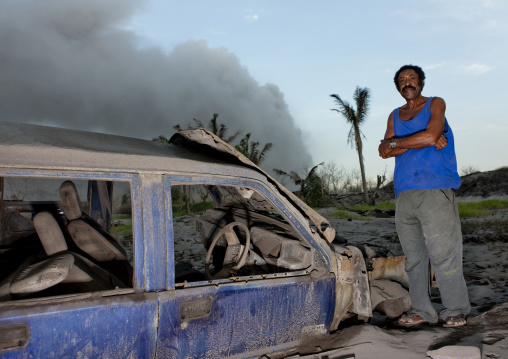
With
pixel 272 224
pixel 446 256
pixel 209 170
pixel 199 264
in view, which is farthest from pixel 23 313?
pixel 199 264

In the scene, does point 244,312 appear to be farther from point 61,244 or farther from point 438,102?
point 438,102

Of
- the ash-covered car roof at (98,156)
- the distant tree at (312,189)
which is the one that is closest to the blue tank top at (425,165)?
the ash-covered car roof at (98,156)

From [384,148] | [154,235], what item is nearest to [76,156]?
[154,235]

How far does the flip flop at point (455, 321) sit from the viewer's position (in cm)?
277

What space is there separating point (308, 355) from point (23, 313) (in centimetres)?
154

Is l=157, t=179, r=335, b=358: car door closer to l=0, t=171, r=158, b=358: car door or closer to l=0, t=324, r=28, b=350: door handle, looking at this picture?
l=0, t=171, r=158, b=358: car door

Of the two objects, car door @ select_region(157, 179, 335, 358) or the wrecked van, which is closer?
the wrecked van

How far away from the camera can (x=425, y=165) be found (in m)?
2.87

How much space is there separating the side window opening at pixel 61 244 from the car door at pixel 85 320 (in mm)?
101

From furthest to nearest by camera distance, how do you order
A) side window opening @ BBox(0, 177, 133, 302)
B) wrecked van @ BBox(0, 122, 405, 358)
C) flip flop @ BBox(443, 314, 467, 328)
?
flip flop @ BBox(443, 314, 467, 328) → side window opening @ BBox(0, 177, 133, 302) → wrecked van @ BBox(0, 122, 405, 358)

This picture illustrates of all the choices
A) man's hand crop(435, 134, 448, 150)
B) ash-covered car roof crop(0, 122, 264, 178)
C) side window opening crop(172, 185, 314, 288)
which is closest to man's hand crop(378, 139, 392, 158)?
man's hand crop(435, 134, 448, 150)

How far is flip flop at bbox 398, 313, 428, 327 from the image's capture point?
2.87 metres

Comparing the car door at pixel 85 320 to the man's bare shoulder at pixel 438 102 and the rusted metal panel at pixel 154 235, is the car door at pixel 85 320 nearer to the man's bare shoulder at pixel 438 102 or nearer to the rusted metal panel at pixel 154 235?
the rusted metal panel at pixel 154 235

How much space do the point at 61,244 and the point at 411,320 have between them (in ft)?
8.54
